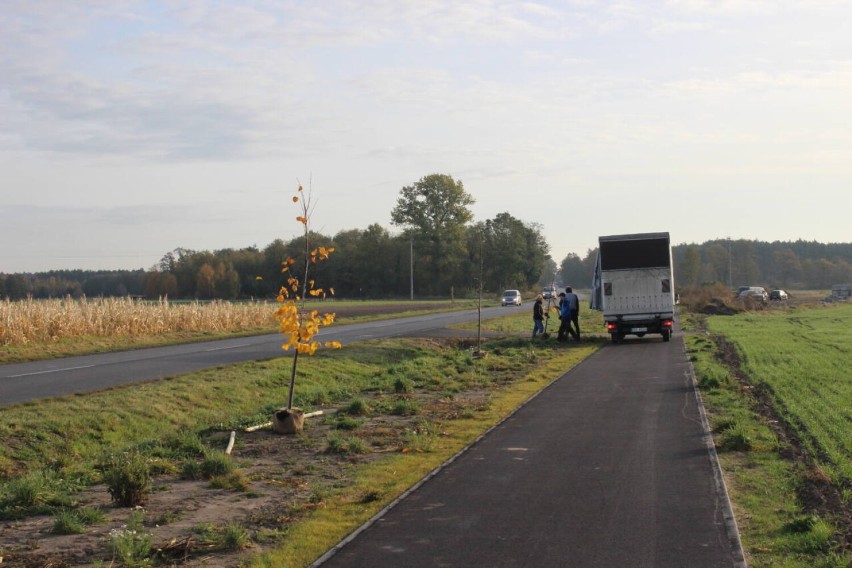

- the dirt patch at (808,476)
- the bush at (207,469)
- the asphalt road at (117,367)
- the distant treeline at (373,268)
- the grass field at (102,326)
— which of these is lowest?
the dirt patch at (808,476)

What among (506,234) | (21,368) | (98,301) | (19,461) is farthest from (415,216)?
(19,461)

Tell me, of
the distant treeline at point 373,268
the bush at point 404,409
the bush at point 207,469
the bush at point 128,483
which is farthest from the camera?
the distant treeline at point 373,268

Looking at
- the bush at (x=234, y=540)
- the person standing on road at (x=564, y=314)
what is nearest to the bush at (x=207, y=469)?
the bush at (x=234, y=540)

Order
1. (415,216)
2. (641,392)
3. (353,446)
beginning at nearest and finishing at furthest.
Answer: (353,446)
(641,392)
(415,216)

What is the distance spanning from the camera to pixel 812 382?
749 inches

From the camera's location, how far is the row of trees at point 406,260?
10544 cm

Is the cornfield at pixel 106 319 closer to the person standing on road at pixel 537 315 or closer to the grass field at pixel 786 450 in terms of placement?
the person standing on road at pixel 537 315

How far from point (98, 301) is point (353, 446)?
84.0 ft

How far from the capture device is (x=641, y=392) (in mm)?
17500

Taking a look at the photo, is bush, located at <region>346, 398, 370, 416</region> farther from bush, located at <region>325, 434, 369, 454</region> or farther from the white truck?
the white truck

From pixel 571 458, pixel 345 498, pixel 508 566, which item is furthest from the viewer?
pixel 571 458

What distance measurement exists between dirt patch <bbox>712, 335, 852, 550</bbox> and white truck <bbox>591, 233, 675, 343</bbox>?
13786mm

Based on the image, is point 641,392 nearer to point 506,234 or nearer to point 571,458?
point 571,458

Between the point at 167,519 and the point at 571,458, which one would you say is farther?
the point at 571,458
